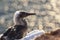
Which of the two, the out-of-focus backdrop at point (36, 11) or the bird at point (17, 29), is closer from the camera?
the bird at point (17, 29)

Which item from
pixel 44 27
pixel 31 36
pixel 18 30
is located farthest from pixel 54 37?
pixel 44 27

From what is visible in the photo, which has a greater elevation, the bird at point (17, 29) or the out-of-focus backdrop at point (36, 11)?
the out-of-focus backdrop at point (36, 11)

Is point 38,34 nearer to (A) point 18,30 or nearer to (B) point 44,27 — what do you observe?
(A) point 18,30

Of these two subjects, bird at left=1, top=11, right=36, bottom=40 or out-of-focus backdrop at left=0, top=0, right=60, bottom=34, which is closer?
bird at left=1, top=11, right=36, bottom=40

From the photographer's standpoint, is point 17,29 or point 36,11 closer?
point 17,29

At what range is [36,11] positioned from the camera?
2881 mm

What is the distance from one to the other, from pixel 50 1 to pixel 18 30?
1.30 metres

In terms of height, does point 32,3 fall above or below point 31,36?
above

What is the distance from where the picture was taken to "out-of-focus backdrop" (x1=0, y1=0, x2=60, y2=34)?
2.74 m

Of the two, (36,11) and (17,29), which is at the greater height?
(36,11)

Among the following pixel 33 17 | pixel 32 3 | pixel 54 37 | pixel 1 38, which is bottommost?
pixel 54 37

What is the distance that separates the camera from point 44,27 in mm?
2666

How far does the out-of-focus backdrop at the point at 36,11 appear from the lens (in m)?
2.74

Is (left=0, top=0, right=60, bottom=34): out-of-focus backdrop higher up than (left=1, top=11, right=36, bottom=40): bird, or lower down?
higher up
